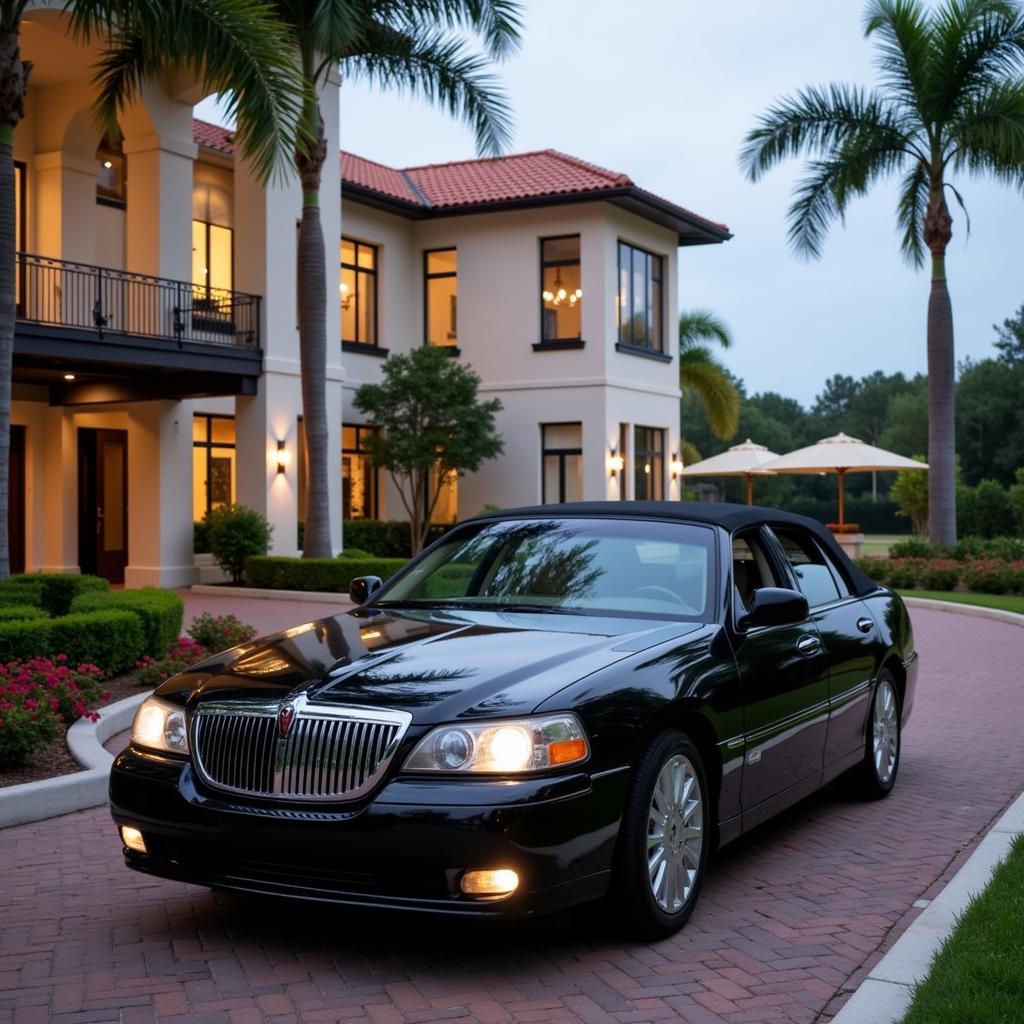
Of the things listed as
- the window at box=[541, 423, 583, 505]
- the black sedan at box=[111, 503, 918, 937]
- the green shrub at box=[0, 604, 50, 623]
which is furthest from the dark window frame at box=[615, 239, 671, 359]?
the black sedan at box=[111, 503, 918, 937]

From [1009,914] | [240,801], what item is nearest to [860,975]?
[1009,914]

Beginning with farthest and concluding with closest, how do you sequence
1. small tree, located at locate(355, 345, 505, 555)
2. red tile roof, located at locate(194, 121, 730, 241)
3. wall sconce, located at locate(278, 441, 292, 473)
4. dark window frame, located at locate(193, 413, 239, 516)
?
red tile roof, located at locate(194, 121, 730, 241)
small tree, located at locate(355, 345, 505, 555)
dark window frame, located at locate(193, 413, 239, 516)
wall sconce, located at locate(278, 441, 292, 473)

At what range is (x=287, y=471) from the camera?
78.9 ft

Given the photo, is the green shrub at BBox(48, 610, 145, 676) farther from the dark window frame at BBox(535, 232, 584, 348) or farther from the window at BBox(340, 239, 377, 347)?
the dark window frame at BBox(535, 232, 584, 348)

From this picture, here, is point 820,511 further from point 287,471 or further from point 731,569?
point 731,569

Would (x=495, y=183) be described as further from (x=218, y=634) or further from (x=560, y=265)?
(x=218, y=634)

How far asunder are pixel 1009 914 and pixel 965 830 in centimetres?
195

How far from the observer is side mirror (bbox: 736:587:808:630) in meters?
5.54

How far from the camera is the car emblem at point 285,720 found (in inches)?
173

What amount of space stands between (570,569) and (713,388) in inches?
1273

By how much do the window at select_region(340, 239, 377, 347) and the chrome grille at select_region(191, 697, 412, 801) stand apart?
2531 cm

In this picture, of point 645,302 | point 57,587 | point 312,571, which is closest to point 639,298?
point 645,302

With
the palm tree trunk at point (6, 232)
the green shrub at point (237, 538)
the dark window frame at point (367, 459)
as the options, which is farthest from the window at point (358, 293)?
the palm tree trunk at point (6, 232)

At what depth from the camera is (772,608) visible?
5539 mm
